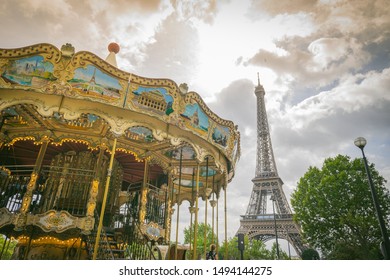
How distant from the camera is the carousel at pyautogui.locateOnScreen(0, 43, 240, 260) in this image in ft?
17.8

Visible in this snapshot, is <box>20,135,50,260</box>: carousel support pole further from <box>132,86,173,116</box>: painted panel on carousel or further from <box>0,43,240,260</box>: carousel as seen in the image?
<box>132,86,173,116</box>: painted panel on carousel

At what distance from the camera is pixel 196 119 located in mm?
6734

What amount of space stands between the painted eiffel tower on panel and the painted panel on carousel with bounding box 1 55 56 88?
26478 millimetres

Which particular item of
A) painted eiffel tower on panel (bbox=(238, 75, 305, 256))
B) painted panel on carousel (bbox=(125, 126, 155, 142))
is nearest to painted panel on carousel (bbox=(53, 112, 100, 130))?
painted panel on carousel (bbox=(125, 126, 155, 142))

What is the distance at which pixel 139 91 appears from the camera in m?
5.84

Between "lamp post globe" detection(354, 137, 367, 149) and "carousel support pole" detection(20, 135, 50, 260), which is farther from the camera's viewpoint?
"lamp post globe" detection(354, 137, 367, 149)

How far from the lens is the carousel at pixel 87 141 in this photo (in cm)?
543

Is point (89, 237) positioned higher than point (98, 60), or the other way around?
point (98, 60)

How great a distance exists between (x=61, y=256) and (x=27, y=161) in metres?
5.11

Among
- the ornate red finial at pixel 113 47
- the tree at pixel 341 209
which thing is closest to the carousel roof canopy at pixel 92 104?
the ornate red finial at pixel 113 47

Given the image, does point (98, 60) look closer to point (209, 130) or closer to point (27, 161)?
point (209, 130)

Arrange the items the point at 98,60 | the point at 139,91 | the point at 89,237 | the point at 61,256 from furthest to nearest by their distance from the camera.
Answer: the point at 61,256
the point at 89,237
the point at 139,91
the point at 98,60

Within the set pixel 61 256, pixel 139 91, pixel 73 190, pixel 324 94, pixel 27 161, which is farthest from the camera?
pixel 27 161
